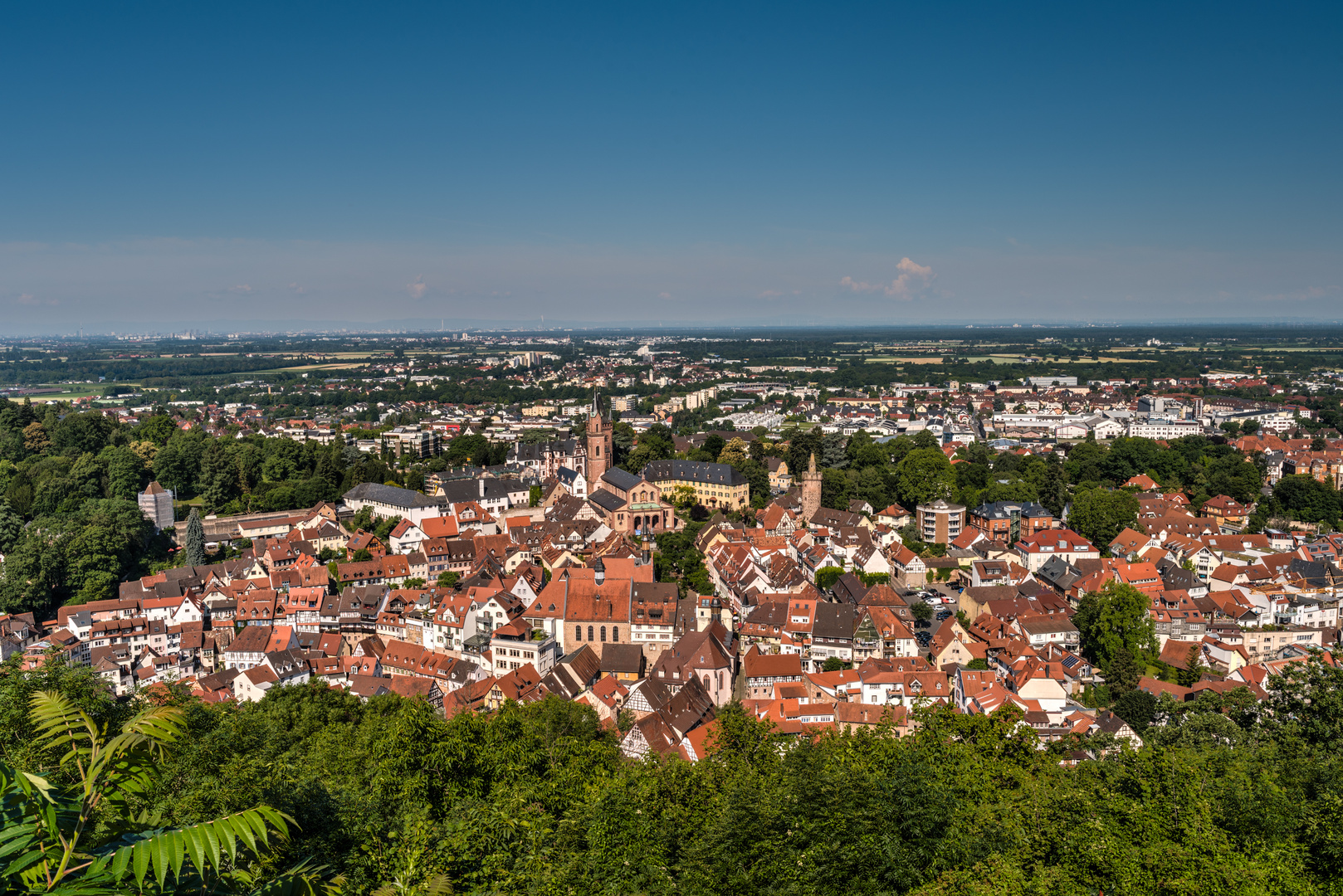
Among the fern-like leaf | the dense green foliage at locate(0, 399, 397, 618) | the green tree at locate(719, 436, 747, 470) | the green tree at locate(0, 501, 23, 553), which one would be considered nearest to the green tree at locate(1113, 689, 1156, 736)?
the fern-like leaf

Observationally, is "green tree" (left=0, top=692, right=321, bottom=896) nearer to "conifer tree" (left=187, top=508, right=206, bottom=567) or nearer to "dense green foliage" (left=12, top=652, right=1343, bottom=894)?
"dense green foliage" (left=12, top=652, right=1343, bottom=894)

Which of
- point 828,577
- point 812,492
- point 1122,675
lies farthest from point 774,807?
point 812,492

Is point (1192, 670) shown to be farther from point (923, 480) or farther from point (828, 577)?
point (923, 480)

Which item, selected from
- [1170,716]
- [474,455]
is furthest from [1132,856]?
[474,455]

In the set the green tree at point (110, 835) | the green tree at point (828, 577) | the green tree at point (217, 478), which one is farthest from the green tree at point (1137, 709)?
the green tree at point (217, 478)

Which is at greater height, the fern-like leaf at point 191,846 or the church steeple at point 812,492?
the fern-like leaf at point 191,846

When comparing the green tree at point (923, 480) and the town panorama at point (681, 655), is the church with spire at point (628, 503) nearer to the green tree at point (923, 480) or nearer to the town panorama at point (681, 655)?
the town panorama at point (681, 655)
